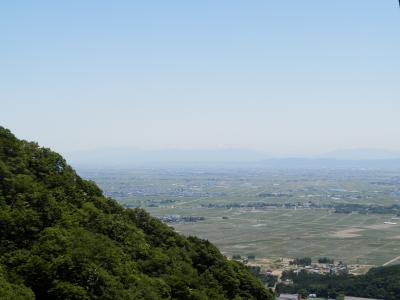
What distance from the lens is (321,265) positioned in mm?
51875

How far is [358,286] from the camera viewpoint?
38188 millimetres

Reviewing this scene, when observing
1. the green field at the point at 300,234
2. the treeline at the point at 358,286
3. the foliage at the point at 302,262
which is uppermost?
the treeline at the point at 358,286

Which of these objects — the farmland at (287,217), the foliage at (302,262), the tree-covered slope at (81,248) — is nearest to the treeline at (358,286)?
the foliage at (302,262)

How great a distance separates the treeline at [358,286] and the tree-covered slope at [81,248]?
19080 mm

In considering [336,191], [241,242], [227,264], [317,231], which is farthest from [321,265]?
[336,191]

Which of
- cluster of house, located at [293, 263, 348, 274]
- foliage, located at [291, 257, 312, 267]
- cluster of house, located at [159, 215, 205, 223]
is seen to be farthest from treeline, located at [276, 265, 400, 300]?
cluster of house, located at [159, 215, 205, 223]

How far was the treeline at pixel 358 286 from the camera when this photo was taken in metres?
36.6

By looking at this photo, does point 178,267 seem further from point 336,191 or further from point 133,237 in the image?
point 336,191

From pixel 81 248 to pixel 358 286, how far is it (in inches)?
1167

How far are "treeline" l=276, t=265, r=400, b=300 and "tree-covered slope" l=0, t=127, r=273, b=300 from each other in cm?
1908

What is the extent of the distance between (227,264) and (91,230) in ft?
18.8

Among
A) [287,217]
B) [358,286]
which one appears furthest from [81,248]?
[287,217]

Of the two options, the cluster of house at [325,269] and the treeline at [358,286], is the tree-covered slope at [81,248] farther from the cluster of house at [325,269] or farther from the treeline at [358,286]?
the cluster of house at [325,269]

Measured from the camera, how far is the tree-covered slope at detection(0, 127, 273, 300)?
39.0 feet
